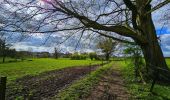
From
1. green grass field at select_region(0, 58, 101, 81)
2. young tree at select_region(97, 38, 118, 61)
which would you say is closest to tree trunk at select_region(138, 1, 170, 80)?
green grass field at select_region(0, 58, 101, 81)

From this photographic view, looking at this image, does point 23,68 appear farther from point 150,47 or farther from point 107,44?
point 107,44

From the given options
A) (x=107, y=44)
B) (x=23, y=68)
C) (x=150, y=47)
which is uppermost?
(x=107, y=44)

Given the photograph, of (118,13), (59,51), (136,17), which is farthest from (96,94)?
(136,17)

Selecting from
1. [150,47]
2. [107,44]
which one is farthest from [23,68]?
[107,44]

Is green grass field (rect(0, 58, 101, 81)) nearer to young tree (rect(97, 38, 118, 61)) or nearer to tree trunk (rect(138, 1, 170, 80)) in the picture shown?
young tree (rect(97, 38, 118, 61))

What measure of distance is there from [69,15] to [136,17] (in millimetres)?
6297

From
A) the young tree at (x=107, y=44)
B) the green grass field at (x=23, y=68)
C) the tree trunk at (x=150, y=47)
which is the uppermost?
the young tree at (x=107, y=44)

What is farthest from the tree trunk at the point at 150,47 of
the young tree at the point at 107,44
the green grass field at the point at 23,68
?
the young tree at the point at 107,44

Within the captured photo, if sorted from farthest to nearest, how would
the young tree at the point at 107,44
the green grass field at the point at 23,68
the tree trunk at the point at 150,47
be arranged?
the young tree at the point at 107,44, the green grass field at the point at 23,68, the tree trunk at the point at 150,47

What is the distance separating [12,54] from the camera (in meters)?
88.7

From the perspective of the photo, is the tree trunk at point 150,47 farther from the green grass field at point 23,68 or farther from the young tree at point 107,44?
the young tree at point 107,44

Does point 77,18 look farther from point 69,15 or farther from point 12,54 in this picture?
point 12,54

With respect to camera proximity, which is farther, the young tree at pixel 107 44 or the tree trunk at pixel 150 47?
the young tree at pixel 107 44

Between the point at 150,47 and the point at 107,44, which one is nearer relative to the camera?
the point at 150,47
